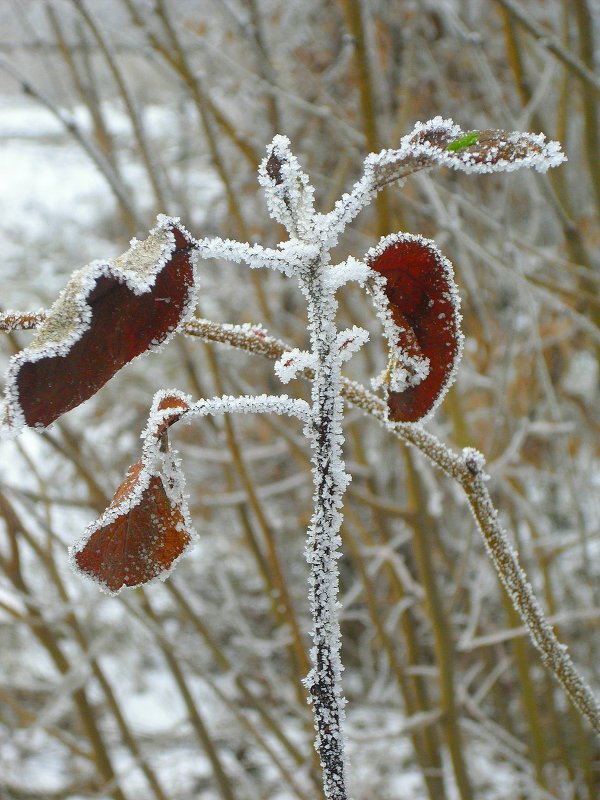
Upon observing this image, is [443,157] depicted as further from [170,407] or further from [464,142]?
[170,407]

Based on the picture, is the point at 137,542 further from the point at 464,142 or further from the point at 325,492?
the point at 464,142

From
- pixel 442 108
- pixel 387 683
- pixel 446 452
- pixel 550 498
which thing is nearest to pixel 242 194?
pixel 442 108

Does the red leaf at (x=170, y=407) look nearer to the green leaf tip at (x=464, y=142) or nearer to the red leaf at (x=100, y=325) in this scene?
the red leaf at (x=100, y=325)

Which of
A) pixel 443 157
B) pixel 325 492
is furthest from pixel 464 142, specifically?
pixel 325 492

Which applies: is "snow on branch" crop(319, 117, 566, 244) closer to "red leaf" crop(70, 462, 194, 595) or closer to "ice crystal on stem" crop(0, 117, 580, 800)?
"ice crystal on stem" crop(0, 117, 580, 800)

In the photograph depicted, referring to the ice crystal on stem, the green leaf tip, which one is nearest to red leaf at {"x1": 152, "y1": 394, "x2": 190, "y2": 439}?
the ice crystal on stem

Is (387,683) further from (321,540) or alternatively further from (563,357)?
(321,540)

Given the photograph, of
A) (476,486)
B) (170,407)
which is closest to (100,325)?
(170,407)
